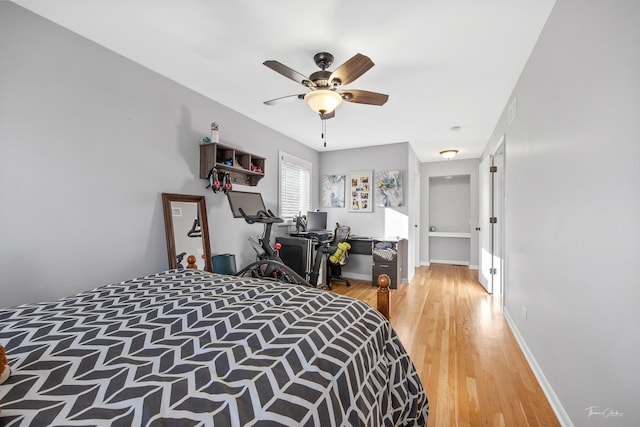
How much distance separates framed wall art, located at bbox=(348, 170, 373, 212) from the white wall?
2.11 metres

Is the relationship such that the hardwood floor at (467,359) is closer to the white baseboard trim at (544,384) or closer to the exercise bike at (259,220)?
the white baseboard trim at (544,384)

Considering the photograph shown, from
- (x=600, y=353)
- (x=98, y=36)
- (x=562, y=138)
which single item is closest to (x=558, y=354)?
(x=600, y=353)

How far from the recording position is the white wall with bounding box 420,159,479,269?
19.5 feet

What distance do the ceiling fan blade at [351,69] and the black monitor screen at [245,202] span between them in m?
1.72

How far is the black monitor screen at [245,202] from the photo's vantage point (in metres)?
3.10

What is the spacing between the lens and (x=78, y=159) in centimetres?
195

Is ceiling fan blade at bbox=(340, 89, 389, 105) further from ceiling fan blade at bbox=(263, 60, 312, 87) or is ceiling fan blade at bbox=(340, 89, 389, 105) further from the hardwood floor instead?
the hardwood floor

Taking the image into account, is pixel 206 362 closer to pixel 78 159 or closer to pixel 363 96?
pixel 78 159

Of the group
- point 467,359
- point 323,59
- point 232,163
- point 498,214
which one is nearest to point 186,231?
point 232,163

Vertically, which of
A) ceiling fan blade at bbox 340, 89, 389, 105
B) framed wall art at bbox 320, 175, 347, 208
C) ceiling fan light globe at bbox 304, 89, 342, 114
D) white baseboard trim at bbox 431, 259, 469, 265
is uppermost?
ceiling fan blade at bbox 340, 89, 389, 105

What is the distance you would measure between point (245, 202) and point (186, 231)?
80 centimetres

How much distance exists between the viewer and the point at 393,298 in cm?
387

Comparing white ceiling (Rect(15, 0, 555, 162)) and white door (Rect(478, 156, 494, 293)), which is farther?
white door (Rect(478, 156, 494, 293))

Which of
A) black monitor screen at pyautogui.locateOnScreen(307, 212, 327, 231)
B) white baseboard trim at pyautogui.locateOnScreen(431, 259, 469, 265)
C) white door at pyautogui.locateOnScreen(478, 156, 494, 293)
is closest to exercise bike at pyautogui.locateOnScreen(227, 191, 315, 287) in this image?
black monitor screen at pyautogui.locateOnScreen(307, 212, 327, 231)
